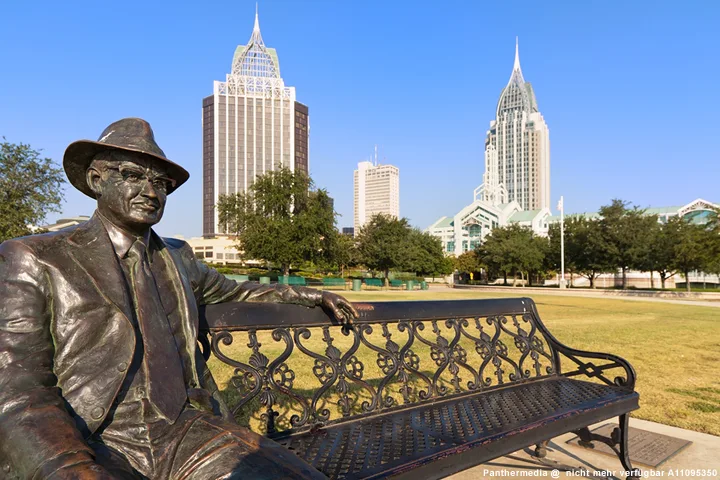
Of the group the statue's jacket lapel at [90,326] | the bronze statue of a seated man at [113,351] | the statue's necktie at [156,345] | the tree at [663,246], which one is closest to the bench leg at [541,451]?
the bronze statue of a seated man at [113,351]

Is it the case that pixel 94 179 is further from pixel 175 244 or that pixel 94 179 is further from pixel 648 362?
pixel 648 362

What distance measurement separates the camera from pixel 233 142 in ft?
365

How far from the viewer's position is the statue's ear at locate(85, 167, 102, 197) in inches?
74.5

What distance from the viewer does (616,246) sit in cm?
4091

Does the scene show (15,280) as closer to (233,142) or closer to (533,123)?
(233,142)

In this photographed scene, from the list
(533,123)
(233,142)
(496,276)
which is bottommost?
(496,276)

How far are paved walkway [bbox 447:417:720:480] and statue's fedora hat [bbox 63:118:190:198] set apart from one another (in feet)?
9.35

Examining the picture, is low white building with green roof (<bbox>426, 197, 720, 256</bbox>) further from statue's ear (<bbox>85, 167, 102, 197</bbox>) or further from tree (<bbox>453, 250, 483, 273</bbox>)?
statue's ear (<bbox>85, 167, 102, 197</bbox>)

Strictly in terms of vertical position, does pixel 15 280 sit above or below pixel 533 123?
below

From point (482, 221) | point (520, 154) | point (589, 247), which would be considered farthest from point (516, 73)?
point (589, 247)

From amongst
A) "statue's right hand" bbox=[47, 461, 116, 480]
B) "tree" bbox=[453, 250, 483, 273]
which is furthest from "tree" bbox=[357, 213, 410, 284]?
"statue's right hand" bbox=[47, 461, 116, 480]

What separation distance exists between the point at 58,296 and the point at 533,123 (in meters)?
158

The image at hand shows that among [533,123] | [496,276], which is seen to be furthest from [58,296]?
[533,123]

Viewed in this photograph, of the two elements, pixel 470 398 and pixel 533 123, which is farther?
pixel 533 123
